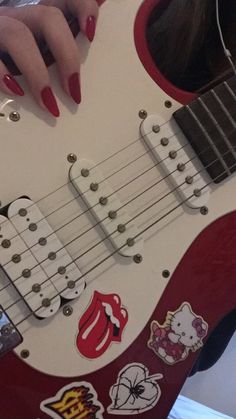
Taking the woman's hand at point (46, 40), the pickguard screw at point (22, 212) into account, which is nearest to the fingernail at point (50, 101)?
the woman's hand at point (46, 40)

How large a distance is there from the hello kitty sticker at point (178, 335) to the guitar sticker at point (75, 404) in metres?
0.08

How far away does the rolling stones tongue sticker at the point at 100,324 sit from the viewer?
19.5 inches

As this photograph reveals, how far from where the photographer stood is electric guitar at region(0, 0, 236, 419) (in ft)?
1.55

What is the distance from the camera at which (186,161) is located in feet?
1.85

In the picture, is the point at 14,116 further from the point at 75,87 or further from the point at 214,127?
the point at 214,127

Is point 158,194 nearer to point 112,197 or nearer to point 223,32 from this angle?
point 112,197

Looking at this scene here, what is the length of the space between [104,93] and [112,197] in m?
0.12

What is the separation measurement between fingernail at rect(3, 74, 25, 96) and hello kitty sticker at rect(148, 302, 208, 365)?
282 millimetres

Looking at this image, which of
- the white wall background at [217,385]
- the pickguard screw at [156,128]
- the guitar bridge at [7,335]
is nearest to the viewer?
the guitar bridge at [7,335]

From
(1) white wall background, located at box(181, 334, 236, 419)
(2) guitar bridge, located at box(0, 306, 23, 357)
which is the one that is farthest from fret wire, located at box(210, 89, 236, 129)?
(1) white wall background, located at box(181, 334, 236, 419)

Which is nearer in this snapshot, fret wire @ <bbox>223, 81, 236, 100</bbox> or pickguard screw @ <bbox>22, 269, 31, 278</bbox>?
pickguard screw @ <bbox>22, 269, 31, 278</bbox>

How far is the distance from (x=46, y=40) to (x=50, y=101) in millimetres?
62

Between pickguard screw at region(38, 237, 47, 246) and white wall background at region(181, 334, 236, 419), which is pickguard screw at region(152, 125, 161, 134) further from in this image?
white wall background at region(181, 334, 236, 419)

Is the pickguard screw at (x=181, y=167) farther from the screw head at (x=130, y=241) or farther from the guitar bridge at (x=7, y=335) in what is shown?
the guitar bridge at (x=7, y=335)
